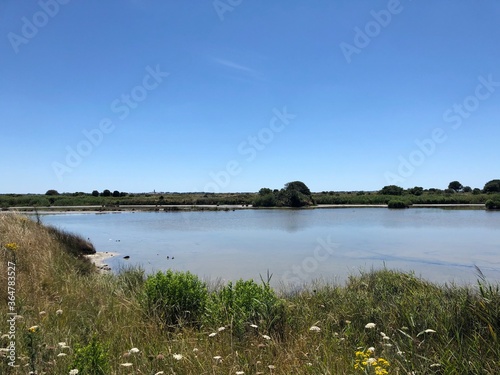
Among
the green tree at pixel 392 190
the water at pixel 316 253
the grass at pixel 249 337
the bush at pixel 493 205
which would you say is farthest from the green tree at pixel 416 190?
the grass at pixel 249 337

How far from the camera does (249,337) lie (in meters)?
3.99

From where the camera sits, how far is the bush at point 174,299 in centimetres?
493

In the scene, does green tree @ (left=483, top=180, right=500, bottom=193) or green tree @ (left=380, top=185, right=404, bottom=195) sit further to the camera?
green tree @ (left=380, top=185, right=404, bottom=195)

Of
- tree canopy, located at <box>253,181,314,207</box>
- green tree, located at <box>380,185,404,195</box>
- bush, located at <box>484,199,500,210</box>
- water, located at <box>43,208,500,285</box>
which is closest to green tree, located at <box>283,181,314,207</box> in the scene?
tree canopy, located at <box>253,181,314,207</box>

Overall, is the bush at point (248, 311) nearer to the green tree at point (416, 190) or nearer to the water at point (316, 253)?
the water at point (316, 253)

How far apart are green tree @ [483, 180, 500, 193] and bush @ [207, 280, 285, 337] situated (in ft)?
241

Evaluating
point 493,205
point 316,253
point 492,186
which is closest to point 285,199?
point 493,205

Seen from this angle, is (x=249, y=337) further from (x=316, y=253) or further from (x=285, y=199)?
(x=285, y=199)

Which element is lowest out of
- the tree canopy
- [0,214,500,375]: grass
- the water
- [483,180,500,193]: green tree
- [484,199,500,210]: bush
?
the water

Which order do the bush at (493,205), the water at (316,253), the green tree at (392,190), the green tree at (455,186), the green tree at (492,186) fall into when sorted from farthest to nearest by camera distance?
the green tree at (455,186) → the green tree at (392,190) → the green tree at (492,186) → the bush at (493,205) → the water at (316,253)

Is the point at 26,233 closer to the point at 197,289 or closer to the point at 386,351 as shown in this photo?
the point at 197,289

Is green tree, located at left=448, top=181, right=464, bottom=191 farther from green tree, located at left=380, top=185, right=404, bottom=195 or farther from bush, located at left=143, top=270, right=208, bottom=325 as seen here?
bush, located at left=143, top=270, right=208, bottom=325

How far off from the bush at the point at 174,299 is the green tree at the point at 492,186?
2897 inches

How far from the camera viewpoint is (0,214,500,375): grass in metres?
2.81
